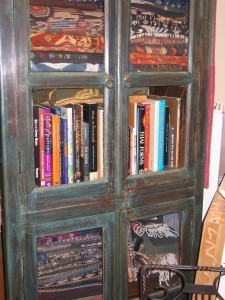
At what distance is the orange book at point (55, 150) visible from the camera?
51.3 inches

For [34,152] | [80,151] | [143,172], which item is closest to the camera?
[34,152]

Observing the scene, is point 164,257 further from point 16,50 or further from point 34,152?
point 16,50

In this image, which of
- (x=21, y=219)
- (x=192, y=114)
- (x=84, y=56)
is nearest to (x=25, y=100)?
(x=84, y=56)

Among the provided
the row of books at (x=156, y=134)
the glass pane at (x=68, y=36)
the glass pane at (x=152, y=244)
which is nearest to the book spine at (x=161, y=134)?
the row of books at (x=156, y=134)

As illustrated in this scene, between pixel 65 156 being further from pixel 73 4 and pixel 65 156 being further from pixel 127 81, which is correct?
pixel 73 4

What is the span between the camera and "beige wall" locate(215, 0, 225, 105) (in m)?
1.89

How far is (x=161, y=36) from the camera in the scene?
146 centimetres

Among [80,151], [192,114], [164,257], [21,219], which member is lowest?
[164,257]

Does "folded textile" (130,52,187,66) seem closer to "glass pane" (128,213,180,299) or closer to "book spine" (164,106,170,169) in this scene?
"book spine" (164,106,170,169)

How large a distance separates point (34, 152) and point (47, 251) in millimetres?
372

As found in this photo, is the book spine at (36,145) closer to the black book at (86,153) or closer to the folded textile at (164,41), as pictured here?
the black book at (86,153)

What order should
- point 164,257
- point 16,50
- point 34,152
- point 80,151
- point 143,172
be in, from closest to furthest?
point 16,50, point 34,152, point 80,151, point 143,172, point 164,257

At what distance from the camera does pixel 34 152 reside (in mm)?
1247

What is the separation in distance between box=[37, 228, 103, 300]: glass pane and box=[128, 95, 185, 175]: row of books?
31 cm
